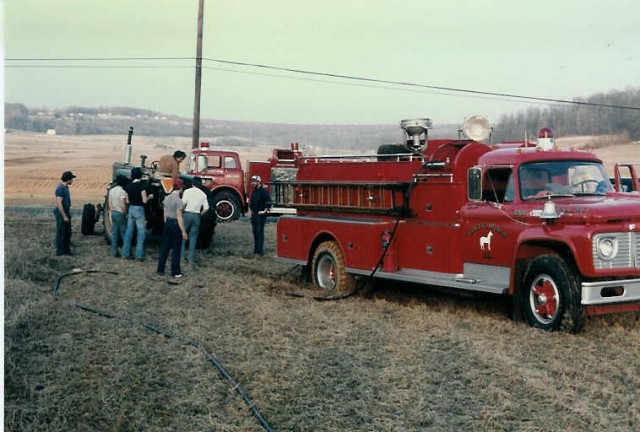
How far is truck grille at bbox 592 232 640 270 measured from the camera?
971 cm

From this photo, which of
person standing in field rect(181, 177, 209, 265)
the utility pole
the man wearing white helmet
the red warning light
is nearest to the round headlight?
the red warning light

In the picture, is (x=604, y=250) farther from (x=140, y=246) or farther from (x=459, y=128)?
(x=140, y=246)

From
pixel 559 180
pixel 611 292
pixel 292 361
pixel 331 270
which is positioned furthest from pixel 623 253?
pixel 331 270

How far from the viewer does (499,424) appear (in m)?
6.71

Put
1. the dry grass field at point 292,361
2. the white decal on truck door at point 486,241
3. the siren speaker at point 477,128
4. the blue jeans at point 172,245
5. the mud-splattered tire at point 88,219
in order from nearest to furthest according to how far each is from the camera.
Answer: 1. the dry grass field at point 292,361
2. the white decal on truck door at point 486,241
3. the siren speaker at point 477,128
4. the blue jeans at point 172,245
5. the mud-splattered tire at point 88,219

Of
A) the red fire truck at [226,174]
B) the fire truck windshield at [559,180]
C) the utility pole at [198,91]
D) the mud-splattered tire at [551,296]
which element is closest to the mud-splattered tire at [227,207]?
the red fire truck at [226,174]

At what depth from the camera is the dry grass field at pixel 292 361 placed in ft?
22.8

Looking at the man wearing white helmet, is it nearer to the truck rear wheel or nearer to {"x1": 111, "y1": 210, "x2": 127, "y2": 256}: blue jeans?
{"x1": 111, "y1": 210, "x2": 127, "y2": 256}: blue jeans

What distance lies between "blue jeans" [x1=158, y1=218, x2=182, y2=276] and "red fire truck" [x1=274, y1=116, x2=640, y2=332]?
2.36 meters

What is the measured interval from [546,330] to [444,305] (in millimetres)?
2609

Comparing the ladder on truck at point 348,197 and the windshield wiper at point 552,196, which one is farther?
the ladder on truck at point 348,197

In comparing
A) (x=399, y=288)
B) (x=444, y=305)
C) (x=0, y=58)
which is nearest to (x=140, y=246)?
(x=399, y=288)

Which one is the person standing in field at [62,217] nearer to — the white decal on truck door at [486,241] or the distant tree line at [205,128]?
the white decal on truck door at [486,241]

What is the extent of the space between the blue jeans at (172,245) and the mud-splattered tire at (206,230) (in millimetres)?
3591
